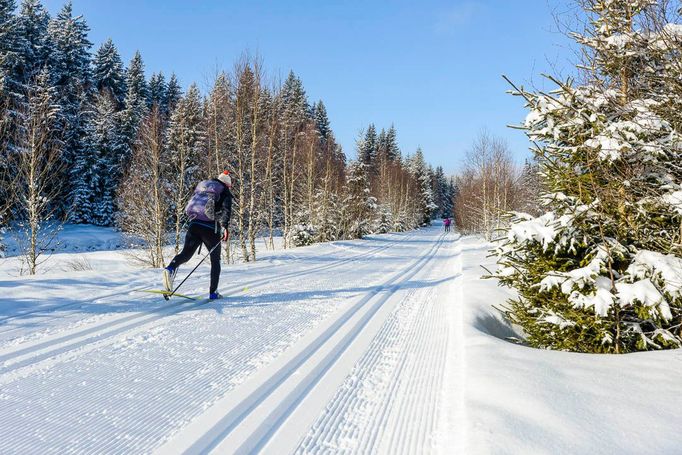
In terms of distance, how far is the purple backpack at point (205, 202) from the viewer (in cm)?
520

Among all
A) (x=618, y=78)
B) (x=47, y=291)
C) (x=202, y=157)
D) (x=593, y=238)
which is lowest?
(x=47, y=291)

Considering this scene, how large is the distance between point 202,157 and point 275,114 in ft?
20.4

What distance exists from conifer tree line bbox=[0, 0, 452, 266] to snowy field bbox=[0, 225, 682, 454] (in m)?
9.75

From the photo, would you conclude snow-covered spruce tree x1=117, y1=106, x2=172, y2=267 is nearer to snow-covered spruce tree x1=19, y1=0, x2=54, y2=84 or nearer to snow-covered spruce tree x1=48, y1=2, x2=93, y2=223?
snow-covered spruce tree x1=48, y1=2, x2=93, y2=223

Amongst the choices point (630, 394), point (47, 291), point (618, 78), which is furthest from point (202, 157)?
point (630, 394)

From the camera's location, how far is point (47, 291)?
15.5 ft

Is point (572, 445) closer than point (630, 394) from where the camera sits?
Yes

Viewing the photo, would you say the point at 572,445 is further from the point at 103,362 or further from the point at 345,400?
the point at 103,362

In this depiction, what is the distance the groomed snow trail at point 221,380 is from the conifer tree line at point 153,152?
9.61m

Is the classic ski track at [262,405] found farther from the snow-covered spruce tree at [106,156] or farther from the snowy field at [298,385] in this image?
the snow-covered spruce tree at [106,156]

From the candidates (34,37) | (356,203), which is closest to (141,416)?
(356,203)

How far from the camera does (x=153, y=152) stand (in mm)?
15250

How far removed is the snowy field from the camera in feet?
6.27

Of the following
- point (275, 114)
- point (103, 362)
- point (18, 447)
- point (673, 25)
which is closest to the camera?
point (18, 447)
